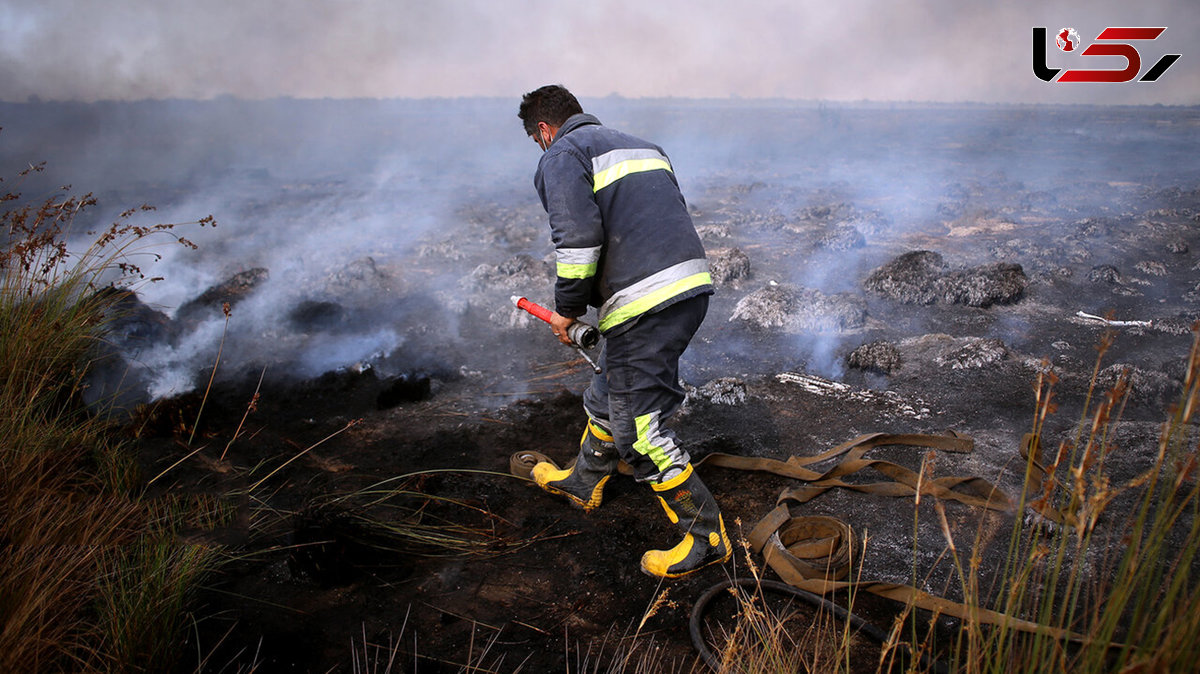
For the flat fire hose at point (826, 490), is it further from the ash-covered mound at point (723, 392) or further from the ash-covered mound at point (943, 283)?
the ash-covered mound at point (943, 283)

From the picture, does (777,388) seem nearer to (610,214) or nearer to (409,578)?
(610,214)

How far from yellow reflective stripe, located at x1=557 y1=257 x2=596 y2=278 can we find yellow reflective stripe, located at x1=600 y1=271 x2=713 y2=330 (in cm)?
20

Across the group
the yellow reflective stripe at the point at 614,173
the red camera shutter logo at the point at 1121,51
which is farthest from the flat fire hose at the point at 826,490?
the red camera shutter logo at the point at 1121,51

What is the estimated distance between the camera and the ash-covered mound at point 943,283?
5574 millimetres

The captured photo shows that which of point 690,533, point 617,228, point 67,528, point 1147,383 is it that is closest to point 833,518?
Answer: point 690,533

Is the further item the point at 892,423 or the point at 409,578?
the point at 892,423

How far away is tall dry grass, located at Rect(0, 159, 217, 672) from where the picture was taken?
186 centimetres

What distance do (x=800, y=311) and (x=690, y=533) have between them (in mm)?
3155

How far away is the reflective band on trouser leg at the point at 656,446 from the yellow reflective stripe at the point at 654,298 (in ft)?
1.46

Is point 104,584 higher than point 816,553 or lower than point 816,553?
higher

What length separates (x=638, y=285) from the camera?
255cm

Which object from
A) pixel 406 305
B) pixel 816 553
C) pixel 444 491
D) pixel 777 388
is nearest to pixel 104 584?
pixel 444 491

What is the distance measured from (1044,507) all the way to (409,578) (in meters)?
2.30

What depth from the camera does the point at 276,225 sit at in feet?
32.9
